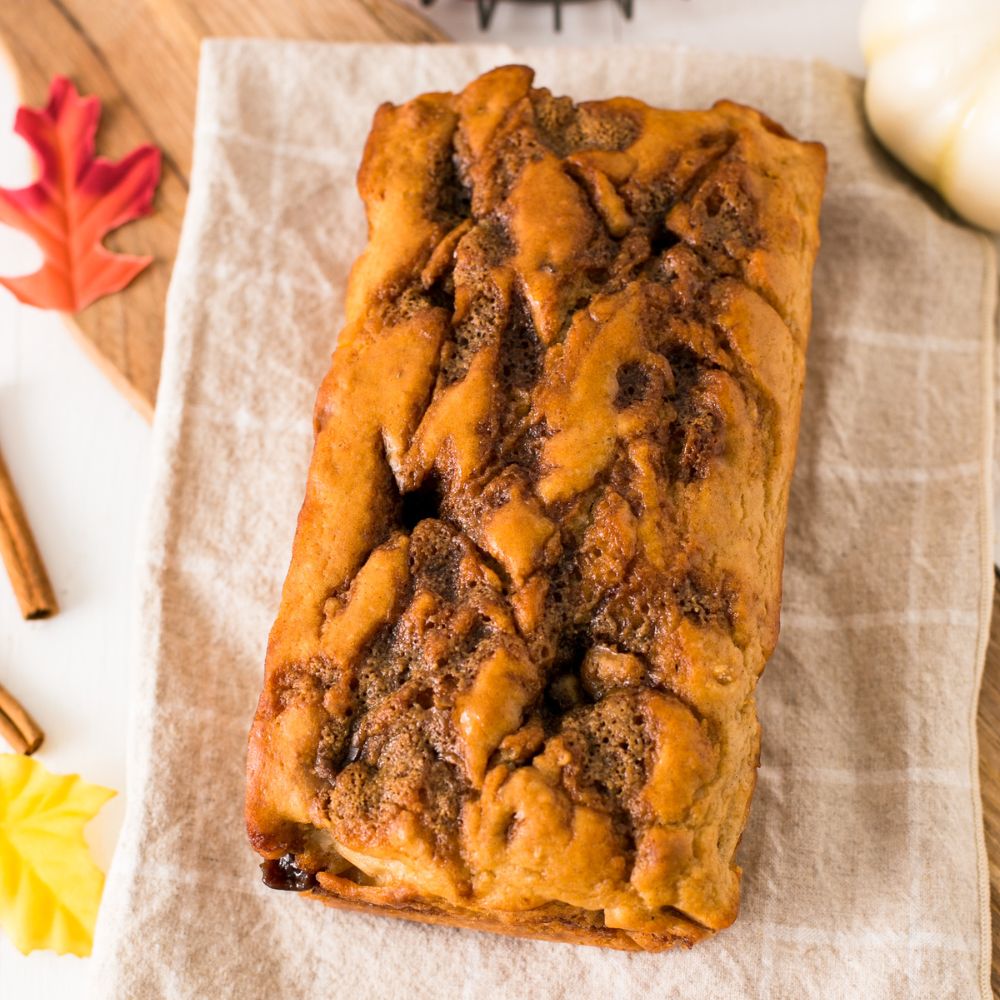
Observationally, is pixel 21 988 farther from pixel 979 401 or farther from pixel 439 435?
pixel 979 401

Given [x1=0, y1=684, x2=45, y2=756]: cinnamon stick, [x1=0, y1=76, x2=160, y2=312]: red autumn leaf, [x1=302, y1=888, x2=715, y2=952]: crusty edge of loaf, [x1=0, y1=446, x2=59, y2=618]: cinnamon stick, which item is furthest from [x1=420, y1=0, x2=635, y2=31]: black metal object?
[x1=302, y1=888, x2=715, y2=952]: crusty edge of loaf

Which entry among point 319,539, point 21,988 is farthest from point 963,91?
point 21,988

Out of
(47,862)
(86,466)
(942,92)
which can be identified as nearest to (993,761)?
(942,92)

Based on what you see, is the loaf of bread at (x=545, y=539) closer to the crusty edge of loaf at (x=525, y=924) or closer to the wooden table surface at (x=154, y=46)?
the crusty edge of loaf at (x=525, y=924)

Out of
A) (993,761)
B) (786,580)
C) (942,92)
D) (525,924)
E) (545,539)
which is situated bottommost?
(993,761)

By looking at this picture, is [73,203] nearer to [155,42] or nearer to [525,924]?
[155,42]
